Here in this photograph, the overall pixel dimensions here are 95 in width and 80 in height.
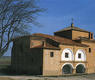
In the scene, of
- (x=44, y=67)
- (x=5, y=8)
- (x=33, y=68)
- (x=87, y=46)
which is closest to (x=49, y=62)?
(x=44, y=67)

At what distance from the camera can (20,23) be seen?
15828 millimetres

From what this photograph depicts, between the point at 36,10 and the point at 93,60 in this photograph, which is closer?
the point at 36,10

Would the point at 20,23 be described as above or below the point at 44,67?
above

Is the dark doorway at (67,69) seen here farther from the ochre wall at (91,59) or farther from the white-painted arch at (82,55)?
the ochre wall at (91,59)

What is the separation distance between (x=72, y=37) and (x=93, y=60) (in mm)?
6871

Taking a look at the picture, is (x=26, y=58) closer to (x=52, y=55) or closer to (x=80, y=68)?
(x=52, y=55)

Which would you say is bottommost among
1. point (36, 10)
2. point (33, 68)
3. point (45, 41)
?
point (33, 68)

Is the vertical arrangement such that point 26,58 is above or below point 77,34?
below

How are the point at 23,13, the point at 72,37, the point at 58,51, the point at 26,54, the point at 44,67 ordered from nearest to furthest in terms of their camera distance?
the point at 23,13
the point at 44,67
the point at 58,51
the point at 26,54
the point at 72,37

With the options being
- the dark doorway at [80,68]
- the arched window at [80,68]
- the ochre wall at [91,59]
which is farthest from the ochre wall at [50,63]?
the ochre wall at [91,59]

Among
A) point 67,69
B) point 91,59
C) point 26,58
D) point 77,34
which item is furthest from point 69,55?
point 77,34

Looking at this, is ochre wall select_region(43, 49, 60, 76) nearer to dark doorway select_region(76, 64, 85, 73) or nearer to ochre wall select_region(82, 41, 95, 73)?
dark doorway select_region(76, 64, 85, 73)

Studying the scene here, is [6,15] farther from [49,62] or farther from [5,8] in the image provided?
[49,62]

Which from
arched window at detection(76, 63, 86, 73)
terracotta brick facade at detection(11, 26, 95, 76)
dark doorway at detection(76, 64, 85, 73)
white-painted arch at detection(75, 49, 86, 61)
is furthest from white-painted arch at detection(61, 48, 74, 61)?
dark doorway at detection(76, 64, 85, 73)
